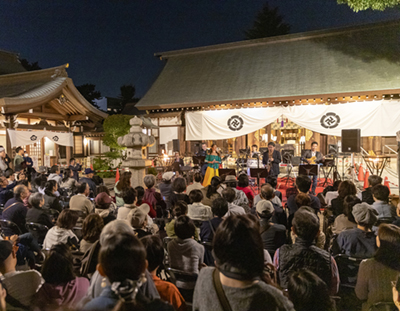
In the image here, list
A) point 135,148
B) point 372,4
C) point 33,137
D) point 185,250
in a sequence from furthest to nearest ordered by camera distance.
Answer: point 33,137
point 372,4
point 135,148
point 185,250

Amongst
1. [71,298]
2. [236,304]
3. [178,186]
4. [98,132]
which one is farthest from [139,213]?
[98,132]

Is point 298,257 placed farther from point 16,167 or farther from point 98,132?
point 98,132

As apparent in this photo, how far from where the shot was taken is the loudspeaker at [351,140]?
8.86 metres

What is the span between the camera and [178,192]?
509 centimetres

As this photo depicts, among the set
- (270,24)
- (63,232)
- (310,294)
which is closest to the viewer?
(310,294)

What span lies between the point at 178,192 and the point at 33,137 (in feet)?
33.9

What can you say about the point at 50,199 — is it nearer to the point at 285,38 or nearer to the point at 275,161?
the point at 275,161

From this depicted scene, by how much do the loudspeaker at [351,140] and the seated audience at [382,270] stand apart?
7573mm

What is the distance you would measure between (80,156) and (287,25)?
1136 inches

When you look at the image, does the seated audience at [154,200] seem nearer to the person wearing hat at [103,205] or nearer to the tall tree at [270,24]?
the person wearing hat at [103,205]

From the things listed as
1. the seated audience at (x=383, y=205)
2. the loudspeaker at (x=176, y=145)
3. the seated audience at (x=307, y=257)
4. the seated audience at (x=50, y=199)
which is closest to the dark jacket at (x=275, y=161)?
the loudspeaker at (x=176, y=145)

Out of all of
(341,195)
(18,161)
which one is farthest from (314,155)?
(18,161)

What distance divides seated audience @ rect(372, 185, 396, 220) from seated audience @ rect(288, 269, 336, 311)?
285 cm

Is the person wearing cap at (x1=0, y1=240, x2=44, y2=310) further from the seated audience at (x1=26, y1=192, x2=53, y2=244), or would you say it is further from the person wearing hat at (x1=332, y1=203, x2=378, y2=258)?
the person wearing hat at (x1=332, y1=203, x2=378, y2=258)
